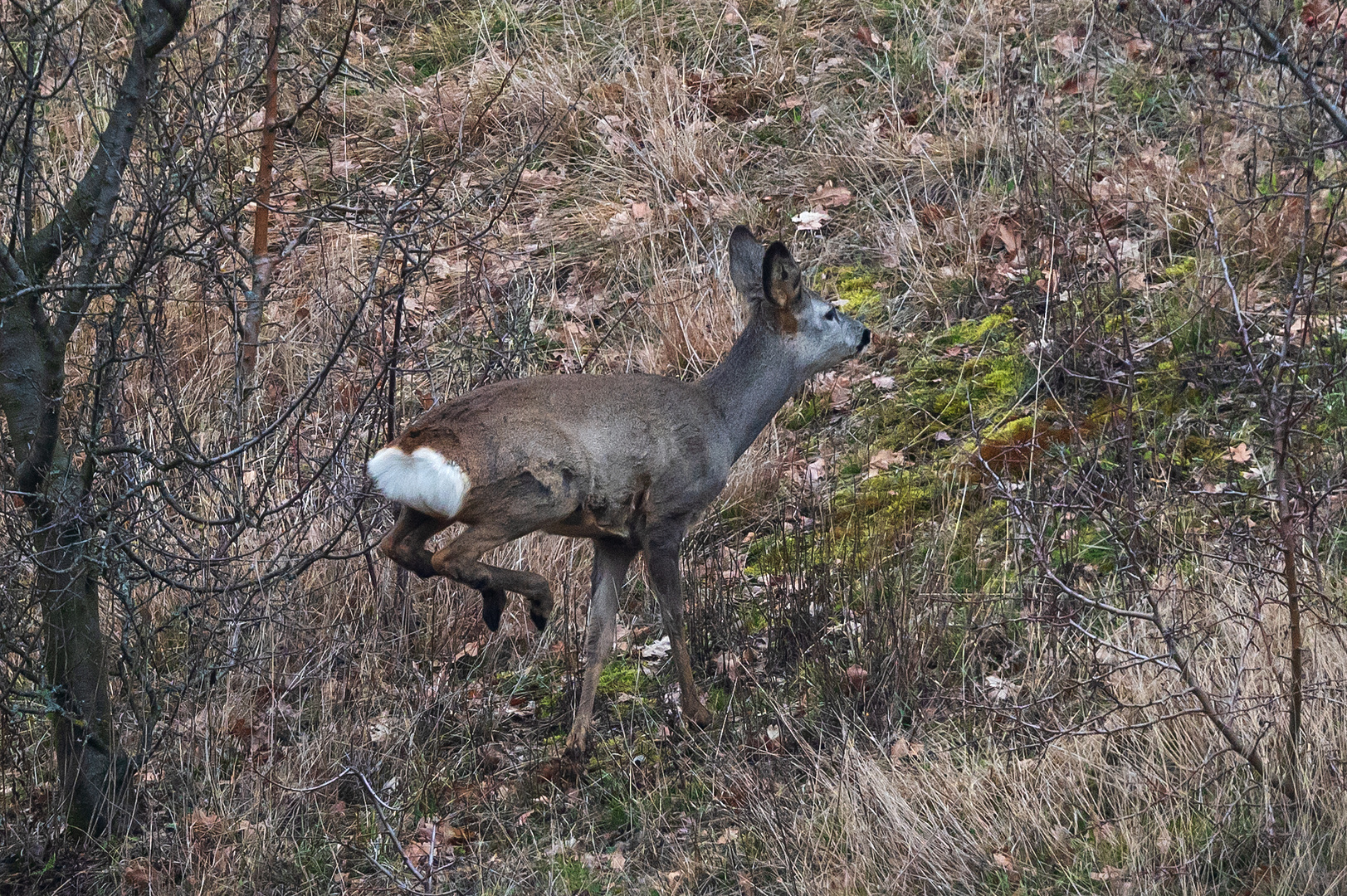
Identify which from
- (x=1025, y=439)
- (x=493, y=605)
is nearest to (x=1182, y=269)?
(x=1025, y=439)

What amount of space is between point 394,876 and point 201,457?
1629 millimetres

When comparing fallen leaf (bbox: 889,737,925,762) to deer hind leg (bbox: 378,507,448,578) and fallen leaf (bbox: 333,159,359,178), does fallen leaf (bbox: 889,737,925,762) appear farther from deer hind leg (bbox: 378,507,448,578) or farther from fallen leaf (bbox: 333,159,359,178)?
fallen leaf (bbox: 333,159,359,178)

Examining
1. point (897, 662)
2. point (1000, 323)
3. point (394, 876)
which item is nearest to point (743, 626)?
point (897, 662)

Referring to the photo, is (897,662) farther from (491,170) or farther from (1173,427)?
(491,170)

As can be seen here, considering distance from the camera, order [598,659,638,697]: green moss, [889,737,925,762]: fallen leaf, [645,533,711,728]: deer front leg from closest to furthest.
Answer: [889,737,925,762]: fallen leaf, [645,533,711,728]: deer front leg, [598,659,638,697]: green moss

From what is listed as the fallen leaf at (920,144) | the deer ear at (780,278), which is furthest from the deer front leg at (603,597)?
the fallen leaf at (920,144)

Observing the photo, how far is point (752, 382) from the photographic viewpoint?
600 cm

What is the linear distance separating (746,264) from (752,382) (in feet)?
2.09

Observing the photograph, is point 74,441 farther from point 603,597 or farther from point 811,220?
point 811,220

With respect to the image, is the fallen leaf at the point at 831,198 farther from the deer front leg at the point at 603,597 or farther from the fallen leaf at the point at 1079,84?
the deer front leg at the point at 603,597

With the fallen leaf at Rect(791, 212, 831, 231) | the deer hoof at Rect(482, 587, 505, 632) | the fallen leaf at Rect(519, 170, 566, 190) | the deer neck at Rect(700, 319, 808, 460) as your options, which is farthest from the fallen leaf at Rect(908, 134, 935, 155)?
the deer hoof at Rect(482, 587, 505, 632)

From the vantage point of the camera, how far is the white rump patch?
4.72m

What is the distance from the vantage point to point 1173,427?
21.5 ft

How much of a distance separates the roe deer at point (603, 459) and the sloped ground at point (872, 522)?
1.81ft
